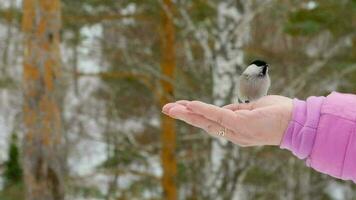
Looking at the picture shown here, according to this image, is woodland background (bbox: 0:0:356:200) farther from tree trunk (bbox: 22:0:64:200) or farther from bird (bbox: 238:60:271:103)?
bird (bbox: 238:60:271:103)

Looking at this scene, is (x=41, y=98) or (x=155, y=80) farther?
(x=155, y=80)

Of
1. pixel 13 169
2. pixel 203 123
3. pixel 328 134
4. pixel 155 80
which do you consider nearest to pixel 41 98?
pixel 155 80

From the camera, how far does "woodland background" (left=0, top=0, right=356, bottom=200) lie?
15.6 feet

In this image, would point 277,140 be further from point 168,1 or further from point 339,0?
point 168,1

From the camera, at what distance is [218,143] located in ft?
15.2

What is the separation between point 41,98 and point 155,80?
2745 mm

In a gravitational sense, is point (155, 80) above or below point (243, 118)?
below

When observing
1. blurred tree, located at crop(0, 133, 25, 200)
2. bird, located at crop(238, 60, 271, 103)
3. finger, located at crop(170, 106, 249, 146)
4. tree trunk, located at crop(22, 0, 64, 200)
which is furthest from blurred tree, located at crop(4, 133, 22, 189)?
finger, located at crop(170, 106, 249, 146)

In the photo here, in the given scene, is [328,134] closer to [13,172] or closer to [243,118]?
[243,118]

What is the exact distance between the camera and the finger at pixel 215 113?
119 cm

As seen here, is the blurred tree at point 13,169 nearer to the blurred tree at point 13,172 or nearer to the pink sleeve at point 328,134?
the blurred tree at point 13,172

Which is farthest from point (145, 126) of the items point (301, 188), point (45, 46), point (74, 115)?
point (45, 46)

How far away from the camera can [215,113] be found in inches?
46.8

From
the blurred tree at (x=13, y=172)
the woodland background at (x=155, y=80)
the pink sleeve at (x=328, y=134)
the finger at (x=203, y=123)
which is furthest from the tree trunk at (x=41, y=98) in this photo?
the pink sleeve at (x=328, y=134)
